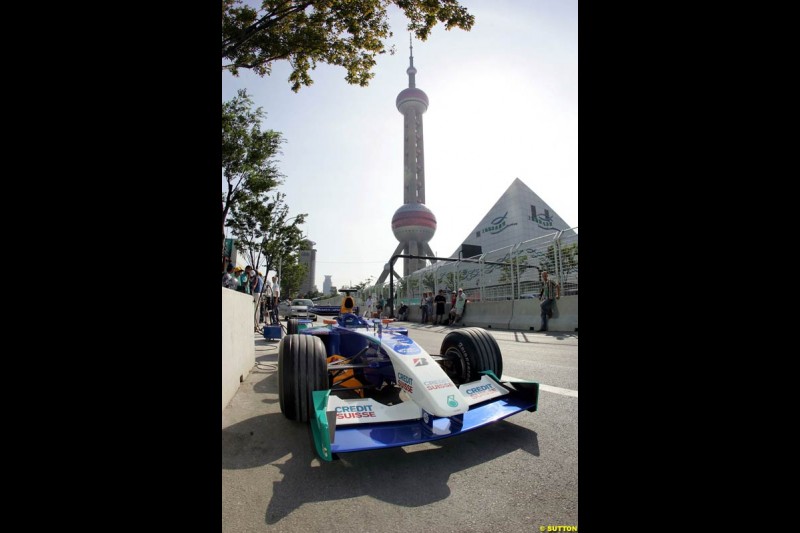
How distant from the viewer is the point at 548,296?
34.9ft

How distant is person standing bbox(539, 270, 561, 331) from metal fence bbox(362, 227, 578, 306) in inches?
16.4

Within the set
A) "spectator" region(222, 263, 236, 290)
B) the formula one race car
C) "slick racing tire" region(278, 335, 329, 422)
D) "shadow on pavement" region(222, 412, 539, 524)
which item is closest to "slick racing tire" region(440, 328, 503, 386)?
the formula one race car

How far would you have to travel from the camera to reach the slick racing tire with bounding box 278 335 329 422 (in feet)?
9.55

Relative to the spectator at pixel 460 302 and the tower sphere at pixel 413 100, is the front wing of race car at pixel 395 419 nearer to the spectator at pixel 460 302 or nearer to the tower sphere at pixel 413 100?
the spectator at pixel 460 302

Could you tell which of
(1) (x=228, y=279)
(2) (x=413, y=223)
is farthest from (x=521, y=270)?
(2) (x=413, y=223)

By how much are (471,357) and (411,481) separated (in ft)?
5.36

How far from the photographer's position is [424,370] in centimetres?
276

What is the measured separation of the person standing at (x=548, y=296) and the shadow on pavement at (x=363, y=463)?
8.37m

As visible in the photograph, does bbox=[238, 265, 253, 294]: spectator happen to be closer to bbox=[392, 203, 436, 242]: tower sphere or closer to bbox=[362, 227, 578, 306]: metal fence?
bbox=[362, 227, 578, 306]: metal fence

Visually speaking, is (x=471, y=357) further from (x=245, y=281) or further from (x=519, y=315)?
(x=519, y=315)
